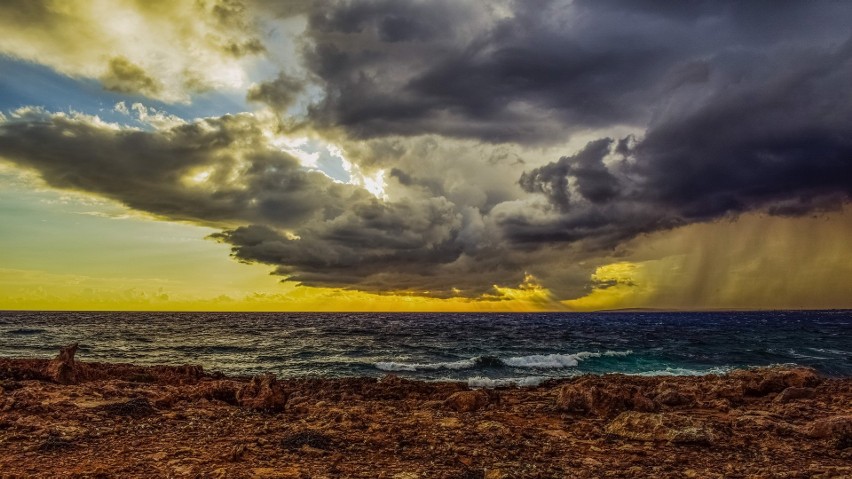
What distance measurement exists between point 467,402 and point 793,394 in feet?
34.0

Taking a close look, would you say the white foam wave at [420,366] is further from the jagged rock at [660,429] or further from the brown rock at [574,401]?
the jagged rock at [660,429]

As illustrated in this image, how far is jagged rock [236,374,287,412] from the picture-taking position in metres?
11.7

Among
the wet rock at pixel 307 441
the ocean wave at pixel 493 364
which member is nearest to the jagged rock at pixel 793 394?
the wet rock at pixel 307 441

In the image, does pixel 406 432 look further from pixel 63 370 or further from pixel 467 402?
pixel 63 370

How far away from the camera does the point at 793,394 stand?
14.2m

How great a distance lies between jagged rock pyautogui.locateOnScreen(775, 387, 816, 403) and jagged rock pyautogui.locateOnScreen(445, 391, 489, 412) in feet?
29.7

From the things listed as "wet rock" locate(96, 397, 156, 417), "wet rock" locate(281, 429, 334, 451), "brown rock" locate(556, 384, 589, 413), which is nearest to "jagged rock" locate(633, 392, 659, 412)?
"brown rock" locate(556, 384, 589, 413)

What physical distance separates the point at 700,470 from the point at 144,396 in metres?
13.0

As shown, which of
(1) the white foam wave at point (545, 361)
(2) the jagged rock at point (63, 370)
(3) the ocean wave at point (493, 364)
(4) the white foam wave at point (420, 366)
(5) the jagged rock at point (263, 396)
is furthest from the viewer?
(1) the white foam wave at point (545, 361)

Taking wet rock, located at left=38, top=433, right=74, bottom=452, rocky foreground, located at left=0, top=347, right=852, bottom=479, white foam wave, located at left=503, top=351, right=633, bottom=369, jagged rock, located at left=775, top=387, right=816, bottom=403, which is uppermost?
wet rock, located at left=38, top=433, right=74, bottom=452

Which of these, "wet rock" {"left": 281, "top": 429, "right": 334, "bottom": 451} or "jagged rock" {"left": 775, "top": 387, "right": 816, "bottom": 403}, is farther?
"jagged rock" {"left": 775, "top": 387, "right": 816, "bottom": 403}

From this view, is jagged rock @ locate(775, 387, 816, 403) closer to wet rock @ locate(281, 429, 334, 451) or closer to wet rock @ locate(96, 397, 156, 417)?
wet rock @ locate(281, 429, 334, 451)

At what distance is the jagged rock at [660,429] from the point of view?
916 centimetres

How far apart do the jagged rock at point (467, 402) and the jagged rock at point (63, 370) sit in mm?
12257
